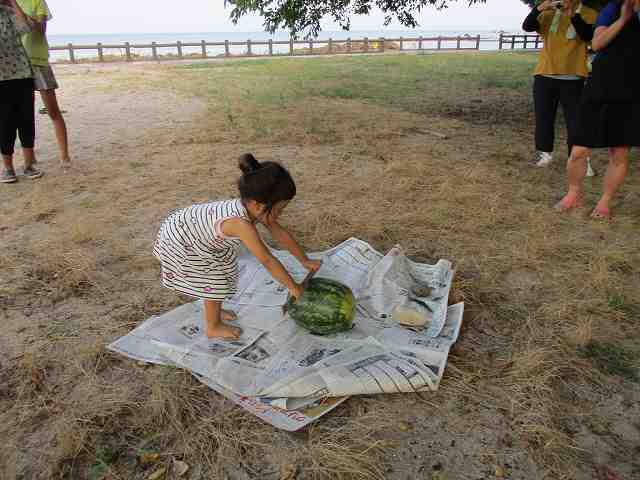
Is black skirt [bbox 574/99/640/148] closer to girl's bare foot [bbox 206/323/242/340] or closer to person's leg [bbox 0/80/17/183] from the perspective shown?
girl's bare foot [bbox 206/323/242/340]

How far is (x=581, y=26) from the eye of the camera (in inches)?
169

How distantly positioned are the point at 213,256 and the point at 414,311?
1.10 metres

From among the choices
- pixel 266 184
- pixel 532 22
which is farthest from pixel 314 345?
pixel 532 22

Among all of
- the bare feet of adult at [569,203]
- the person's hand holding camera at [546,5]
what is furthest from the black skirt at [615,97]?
the person's hand holding camera at [546,5]

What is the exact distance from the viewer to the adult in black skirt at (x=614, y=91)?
339cm

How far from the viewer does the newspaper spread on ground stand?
2033 millimetres

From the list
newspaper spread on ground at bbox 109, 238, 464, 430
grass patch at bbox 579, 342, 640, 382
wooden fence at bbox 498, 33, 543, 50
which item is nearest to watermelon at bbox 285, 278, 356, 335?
newspaper spread on ground at bbox 109, 238, 464, 430

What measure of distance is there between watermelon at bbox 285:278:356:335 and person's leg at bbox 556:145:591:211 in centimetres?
246

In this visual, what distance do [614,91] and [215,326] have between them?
3191 mm

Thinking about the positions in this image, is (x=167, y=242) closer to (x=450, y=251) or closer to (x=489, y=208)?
(x=450, y=251)

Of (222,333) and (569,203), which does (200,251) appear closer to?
(222,333)

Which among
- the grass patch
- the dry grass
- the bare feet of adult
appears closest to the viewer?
the dry grass

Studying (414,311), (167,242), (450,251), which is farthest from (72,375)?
(450,251)

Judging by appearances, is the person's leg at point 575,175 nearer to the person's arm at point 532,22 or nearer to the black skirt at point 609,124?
the black skirt at point 609,124
